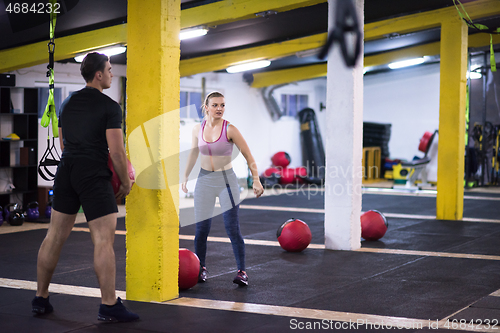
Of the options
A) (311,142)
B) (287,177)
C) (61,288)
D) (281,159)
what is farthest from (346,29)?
(311,142)

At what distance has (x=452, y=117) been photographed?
904 cm

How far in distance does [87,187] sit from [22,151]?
20.3 feet

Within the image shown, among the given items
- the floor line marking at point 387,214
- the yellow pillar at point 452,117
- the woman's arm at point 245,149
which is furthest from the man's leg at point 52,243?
the yellow pillar at point 452,117

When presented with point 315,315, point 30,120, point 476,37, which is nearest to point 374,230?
point 315,315

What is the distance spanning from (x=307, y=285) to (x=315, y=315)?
3.10ft

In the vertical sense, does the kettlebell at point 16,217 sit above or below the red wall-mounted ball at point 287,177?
below

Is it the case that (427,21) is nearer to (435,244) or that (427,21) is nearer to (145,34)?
(435,244)

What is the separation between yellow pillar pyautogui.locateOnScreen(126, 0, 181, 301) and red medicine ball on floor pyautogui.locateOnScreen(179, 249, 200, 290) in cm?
24

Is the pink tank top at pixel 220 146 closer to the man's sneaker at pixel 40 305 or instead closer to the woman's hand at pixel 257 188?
the woman's hand at pixel 257 188

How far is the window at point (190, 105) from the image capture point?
44.3 feet

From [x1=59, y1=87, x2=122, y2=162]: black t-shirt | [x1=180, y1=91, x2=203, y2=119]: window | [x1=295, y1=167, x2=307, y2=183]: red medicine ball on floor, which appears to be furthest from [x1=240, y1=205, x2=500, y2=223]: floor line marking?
[x1=59, y1=87, x2=122, y2=162]: black t-shirt

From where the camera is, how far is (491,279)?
489 centimetres

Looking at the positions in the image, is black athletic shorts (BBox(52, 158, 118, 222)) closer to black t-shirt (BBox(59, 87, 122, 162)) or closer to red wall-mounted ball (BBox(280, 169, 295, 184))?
black t-shirt (BBox(59, 87, 122, 162))

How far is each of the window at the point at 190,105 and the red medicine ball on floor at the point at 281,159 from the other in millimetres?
2999
